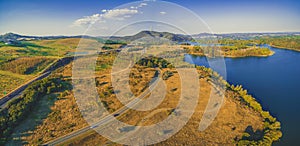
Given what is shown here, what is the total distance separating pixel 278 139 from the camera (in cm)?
988

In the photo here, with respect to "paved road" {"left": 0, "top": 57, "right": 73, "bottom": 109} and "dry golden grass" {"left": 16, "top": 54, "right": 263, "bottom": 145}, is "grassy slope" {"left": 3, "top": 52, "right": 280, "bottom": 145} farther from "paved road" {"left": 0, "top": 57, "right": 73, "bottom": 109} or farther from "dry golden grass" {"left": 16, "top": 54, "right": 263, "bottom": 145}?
"paved road" {"left": 0, "top": 57, "right": 73, "bottom": 109}

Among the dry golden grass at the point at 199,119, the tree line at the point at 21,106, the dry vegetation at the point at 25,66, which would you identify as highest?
the dry vegetation at the point at 25,66

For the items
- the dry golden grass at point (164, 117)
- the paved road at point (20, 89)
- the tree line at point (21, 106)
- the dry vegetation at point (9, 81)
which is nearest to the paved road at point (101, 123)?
the dry golden grass at point (164, 117)

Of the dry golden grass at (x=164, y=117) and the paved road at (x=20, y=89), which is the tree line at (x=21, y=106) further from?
the dry golden grass at (x=164, y=117)

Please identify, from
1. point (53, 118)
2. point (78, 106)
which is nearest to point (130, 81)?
point (78, 106)

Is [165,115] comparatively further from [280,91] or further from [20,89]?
[20,89]

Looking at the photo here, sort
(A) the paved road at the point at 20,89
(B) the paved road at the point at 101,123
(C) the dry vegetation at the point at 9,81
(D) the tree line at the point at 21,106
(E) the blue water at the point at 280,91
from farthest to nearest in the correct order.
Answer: (C) the dry vegetation at the point at 9,81, (A) the paved road at the point at 20,89, (E) the blue water at the point at 280,91, (D) the tree line at the point at 21,106, (B) the paved road at the point at 101,123

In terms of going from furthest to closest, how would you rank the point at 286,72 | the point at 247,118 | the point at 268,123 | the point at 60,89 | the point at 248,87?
the point at 286,72, the point at 248,87, the point at 60,89, the point at 247,118, the point at 268,123

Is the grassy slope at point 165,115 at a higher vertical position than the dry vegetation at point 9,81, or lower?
lower

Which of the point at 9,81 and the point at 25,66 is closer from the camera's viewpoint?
the point at 9,81

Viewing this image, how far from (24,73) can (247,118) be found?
23548 mm

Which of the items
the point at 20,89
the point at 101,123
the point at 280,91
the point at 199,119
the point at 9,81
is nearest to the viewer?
the point at 101,123

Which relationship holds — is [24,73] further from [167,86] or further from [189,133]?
[189,133]

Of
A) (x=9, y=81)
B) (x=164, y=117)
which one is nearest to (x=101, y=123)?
(x=164, y=117)
